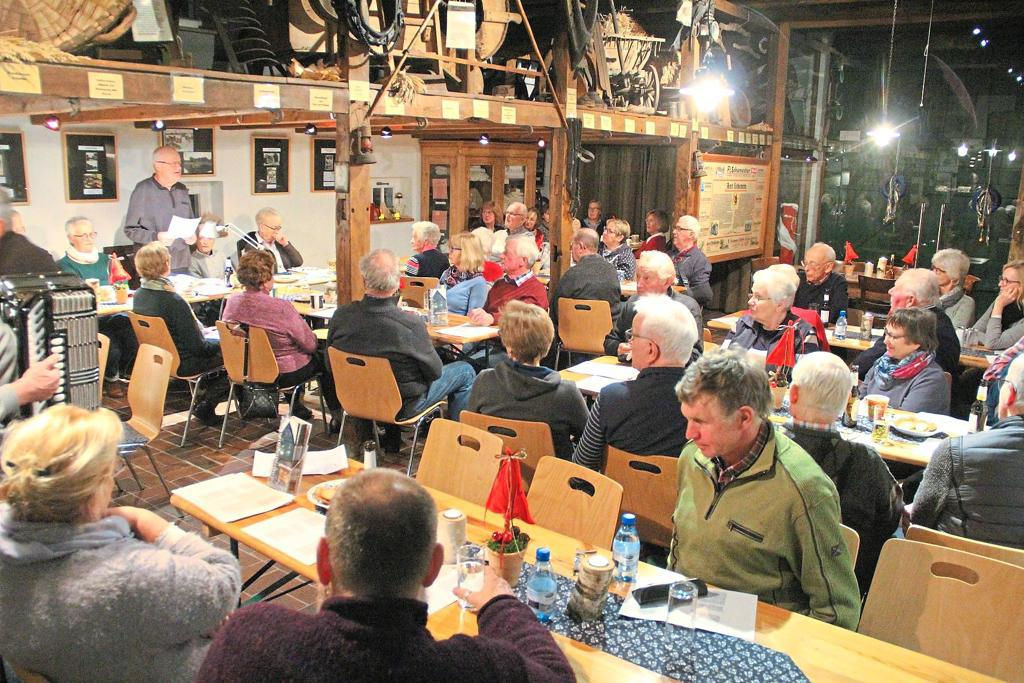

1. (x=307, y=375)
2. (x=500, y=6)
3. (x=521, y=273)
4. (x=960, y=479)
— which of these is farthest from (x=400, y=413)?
(x=500, y=6)

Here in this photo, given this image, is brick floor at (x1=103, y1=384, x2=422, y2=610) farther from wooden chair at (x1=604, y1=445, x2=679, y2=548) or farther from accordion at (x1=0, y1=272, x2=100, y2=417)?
wooden chair at (x1=604, y1=445, x2=679, y2=548)

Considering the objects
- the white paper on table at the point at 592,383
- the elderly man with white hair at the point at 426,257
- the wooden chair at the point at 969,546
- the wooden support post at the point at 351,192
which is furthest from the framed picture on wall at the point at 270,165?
the wooden chair at the point at 969,546

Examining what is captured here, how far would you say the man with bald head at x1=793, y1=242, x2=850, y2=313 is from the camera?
6.55 m

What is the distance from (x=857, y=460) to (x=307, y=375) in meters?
3.77

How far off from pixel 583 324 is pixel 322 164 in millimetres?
5542

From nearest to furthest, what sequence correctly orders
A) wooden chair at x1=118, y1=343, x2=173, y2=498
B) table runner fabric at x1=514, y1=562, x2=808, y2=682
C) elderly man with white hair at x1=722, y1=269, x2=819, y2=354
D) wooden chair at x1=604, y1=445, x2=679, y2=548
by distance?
table runner fabric at x1=514, y1=562, x2=808, y2=682
wooden chair at x1=604, y1=445, x2=679, y2=548
wooden chair at x1=118, y1=343, x2=173, y2=498
elderly man with white hair at x1=722, y1=269, x2=819, y2=354

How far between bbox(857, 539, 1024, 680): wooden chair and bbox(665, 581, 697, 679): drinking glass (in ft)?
1.83

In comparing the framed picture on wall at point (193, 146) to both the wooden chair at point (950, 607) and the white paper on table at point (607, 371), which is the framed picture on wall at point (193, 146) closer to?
the white paper on table at point (607, 371)

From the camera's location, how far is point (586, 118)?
24.1ft

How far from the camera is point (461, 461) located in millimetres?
3090

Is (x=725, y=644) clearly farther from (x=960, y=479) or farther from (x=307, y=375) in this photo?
(x=307, y=375)

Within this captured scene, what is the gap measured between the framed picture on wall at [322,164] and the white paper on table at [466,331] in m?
5.41

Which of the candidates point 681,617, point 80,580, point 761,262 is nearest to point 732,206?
point 761,262

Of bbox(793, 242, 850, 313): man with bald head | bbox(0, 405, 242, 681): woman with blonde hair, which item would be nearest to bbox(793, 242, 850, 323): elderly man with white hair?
bbox(793, 242, 850, 313): man with bald head
